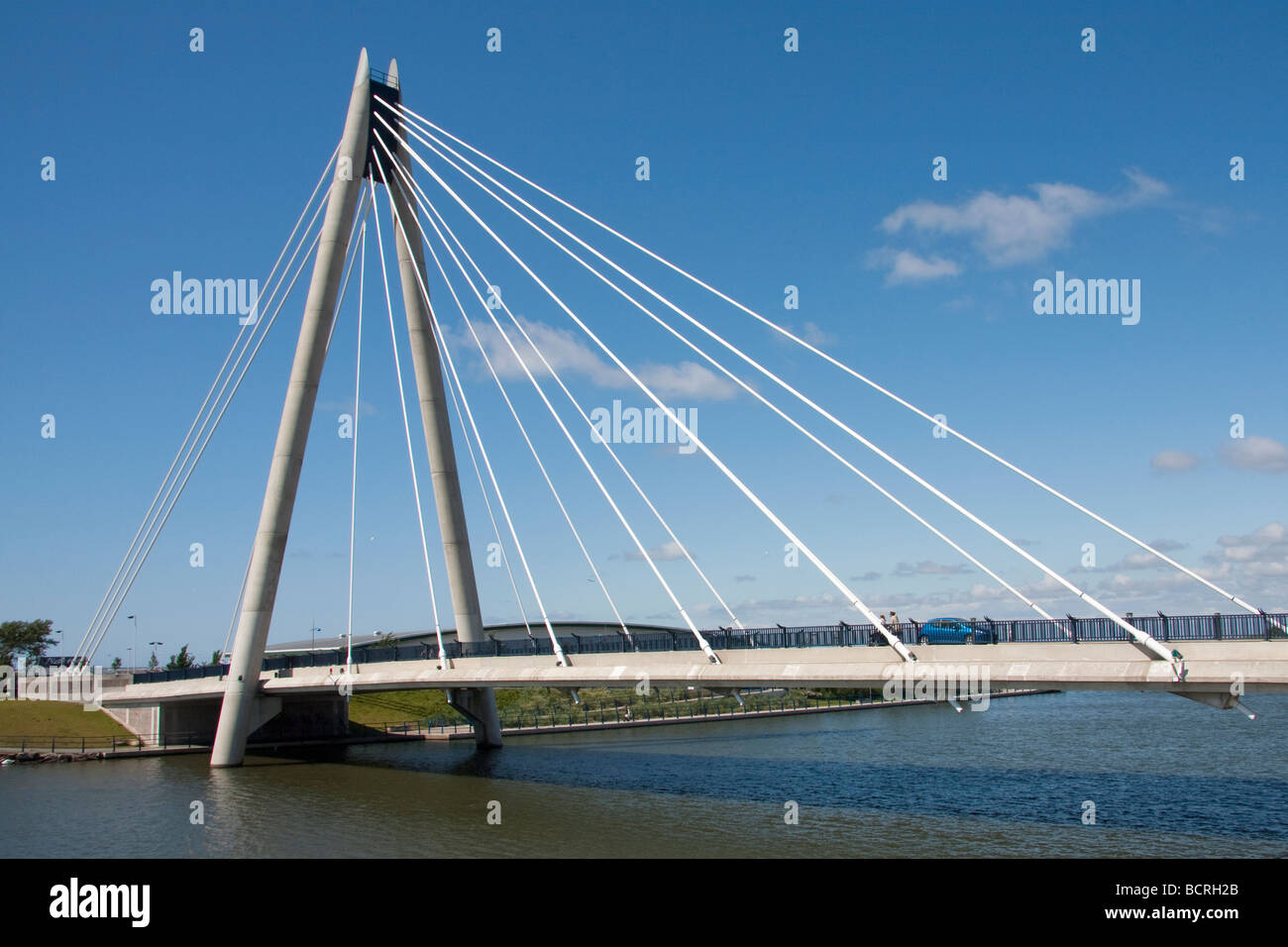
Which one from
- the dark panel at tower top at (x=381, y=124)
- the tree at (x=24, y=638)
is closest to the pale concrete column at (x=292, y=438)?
the dark panel at tower top at (x=381, y=124)

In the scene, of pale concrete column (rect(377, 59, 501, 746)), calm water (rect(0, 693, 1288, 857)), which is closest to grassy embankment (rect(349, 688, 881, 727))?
calm water (rect(0, 693, 1288, 857))

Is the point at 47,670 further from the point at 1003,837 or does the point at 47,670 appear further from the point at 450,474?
the point at 1003,837

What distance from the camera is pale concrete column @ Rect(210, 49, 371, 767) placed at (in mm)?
39062

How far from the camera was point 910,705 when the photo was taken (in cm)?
7794

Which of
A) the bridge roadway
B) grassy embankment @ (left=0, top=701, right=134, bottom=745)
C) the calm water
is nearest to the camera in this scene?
the bridge roadway

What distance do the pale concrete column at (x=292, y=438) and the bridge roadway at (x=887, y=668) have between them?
24.0 ft

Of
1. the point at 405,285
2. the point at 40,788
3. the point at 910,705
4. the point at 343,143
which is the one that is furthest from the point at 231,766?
the point at 910,705

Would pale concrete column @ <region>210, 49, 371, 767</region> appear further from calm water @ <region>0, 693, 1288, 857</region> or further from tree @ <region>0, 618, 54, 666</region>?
tree @ <region>0, 618, 54, 666</region>

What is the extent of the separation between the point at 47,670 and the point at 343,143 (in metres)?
32.7

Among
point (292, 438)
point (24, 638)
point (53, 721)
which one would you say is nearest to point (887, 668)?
point (292, 438)

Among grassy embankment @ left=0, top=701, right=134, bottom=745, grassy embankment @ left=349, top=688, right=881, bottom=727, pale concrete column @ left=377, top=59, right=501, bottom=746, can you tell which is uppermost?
pale concrete column @ left=377, top=59, right=501, bottom=746

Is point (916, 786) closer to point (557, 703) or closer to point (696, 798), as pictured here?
point (696, 798)

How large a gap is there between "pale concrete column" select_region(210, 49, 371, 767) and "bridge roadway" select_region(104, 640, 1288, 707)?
288 inches
